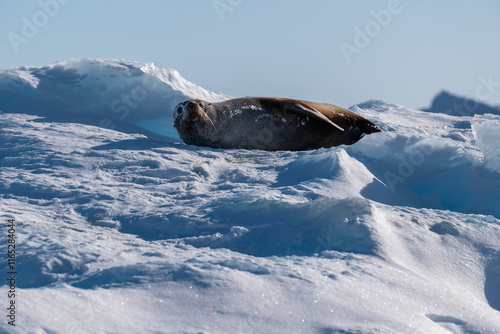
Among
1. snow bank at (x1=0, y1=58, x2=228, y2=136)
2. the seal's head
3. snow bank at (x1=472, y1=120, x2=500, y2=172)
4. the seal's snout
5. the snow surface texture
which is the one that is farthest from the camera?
snow bank at (x1=0, y1=58, x2=228, y2=136)

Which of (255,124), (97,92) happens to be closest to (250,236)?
(255,124)

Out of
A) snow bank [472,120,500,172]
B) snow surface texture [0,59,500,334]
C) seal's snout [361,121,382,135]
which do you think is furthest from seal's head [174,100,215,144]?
snow bank [472,120,500,172]

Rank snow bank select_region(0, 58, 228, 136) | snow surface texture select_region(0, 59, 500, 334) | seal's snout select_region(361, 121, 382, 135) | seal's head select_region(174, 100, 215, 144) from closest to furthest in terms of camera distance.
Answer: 1. snow surface texture select_region(0, 59, 500, 334)
2. seal's head select_region(174, 100, 215, 144)
3. seal's snout select_region(361, 121, 382, 135)
4. snow bank select_region(0, 58, 228, 136)

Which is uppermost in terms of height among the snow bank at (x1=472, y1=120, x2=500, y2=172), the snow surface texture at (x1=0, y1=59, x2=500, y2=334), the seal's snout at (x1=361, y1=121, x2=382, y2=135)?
the snow bank at (x1=472, y1=120, x2=500, y2=172)

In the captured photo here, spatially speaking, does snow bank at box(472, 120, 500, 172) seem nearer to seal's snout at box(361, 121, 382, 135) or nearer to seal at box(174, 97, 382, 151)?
seal's snout at box(361, 121, 382, 135)

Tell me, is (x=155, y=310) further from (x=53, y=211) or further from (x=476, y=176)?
(x=476, y=176)

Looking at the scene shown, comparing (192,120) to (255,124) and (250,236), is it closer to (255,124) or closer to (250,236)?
(255,124)

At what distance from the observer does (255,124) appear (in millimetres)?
6125

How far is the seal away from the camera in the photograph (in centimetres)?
609

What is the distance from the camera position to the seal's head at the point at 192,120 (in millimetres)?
6023

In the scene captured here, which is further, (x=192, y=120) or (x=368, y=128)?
(x=368, y=128)

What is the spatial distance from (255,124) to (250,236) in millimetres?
3410

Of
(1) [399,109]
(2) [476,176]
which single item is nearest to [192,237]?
(2) [476,176]

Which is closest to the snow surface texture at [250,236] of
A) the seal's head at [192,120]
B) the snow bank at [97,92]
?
the seal's head at [192,120]
